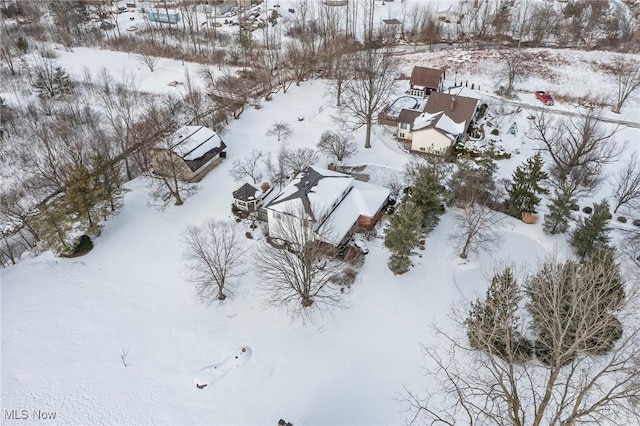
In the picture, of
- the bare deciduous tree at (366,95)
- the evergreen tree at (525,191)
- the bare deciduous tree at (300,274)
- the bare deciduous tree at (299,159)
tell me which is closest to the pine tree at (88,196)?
the bare deciduous tree at (300,274)

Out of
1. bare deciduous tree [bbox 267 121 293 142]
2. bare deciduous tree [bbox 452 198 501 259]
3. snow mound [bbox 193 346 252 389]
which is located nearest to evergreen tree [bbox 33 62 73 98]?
bare deciduous tree [bbox 267 121 293 142]

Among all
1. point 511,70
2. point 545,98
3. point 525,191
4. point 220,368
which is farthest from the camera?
point 511,70

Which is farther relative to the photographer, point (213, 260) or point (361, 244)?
point (361, 244)

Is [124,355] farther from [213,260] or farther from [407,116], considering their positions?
[407,116]

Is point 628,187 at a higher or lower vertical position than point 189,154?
lower

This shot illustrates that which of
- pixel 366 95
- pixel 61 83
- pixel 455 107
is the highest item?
pixel 366 95

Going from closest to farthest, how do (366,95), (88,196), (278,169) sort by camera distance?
1. (88,196)
2. (278,169)
3. (366,95)

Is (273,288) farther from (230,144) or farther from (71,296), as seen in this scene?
(230,144)

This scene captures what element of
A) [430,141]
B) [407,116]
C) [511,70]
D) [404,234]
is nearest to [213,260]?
[404,234]

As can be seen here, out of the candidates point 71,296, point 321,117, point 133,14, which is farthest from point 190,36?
point 71,296
